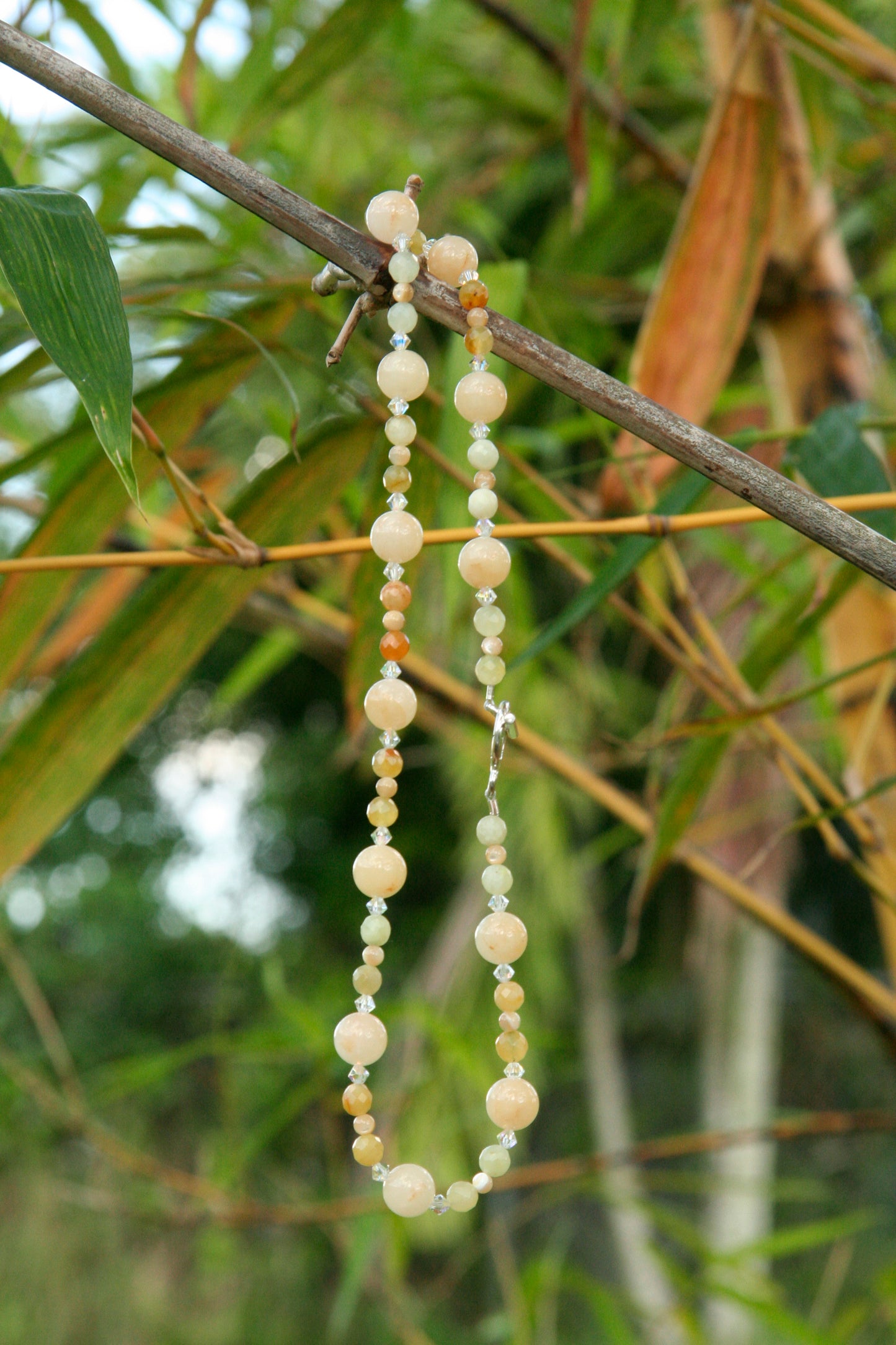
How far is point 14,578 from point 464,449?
0.12m

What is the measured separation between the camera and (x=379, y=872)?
175mm

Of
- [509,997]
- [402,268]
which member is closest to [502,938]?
[509,997]

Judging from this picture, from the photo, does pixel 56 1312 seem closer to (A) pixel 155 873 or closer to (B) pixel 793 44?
(A) pixel 155 873

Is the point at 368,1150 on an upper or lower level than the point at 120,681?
lower

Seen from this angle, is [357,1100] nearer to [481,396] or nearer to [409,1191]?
[409,1191]

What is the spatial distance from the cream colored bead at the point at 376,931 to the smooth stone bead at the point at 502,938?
17mm

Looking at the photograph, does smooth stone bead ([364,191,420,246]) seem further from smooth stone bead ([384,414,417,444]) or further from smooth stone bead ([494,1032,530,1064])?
smooth stone bead ([494,1032,530,1064])

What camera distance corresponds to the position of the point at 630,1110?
48.9 inches

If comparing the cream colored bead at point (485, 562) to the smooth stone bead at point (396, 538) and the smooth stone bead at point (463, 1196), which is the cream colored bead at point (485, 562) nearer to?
the smooth stone bead at point (396, 538)

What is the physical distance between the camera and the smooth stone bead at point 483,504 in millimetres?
167

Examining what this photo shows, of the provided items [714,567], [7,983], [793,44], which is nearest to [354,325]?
[793,44]

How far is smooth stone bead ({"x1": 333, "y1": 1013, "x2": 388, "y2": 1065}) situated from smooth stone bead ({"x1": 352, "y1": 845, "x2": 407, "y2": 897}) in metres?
0.02

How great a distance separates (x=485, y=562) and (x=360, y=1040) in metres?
0.09

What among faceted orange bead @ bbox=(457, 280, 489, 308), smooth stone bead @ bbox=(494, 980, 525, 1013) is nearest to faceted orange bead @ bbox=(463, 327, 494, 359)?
faceted orange bead @ bbox=(457, 280, 489, 308)
